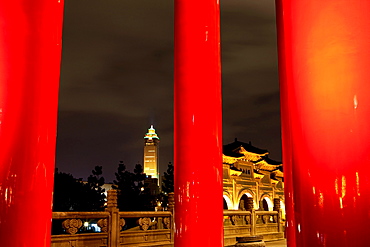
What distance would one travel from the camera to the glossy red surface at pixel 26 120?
3176mm

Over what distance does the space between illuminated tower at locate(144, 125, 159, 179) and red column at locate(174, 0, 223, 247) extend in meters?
106

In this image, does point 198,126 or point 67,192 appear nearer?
point 198,126

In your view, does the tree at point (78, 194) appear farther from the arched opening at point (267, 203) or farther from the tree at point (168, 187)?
the arched opening at point (267, 203)

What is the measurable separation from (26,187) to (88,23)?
80.0 ft

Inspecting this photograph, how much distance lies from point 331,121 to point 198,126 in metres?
4.43

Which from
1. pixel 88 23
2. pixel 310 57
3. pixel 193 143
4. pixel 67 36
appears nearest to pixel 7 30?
pixel 310 57

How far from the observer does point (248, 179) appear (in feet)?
156

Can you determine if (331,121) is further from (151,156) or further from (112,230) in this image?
(151,156)

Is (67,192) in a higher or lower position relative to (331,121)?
higher

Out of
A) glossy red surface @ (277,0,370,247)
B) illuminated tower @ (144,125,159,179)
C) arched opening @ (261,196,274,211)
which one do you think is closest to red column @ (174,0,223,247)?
glossy red surface @ (277,0,370,247)

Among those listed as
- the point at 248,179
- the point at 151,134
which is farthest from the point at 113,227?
the point at 151,134

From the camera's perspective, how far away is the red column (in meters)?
6.07

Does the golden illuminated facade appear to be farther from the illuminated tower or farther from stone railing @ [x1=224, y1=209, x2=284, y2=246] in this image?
the illuminated tower

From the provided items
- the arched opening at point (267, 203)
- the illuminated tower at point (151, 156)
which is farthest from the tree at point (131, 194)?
the illuminated tower at point (151, 156)
